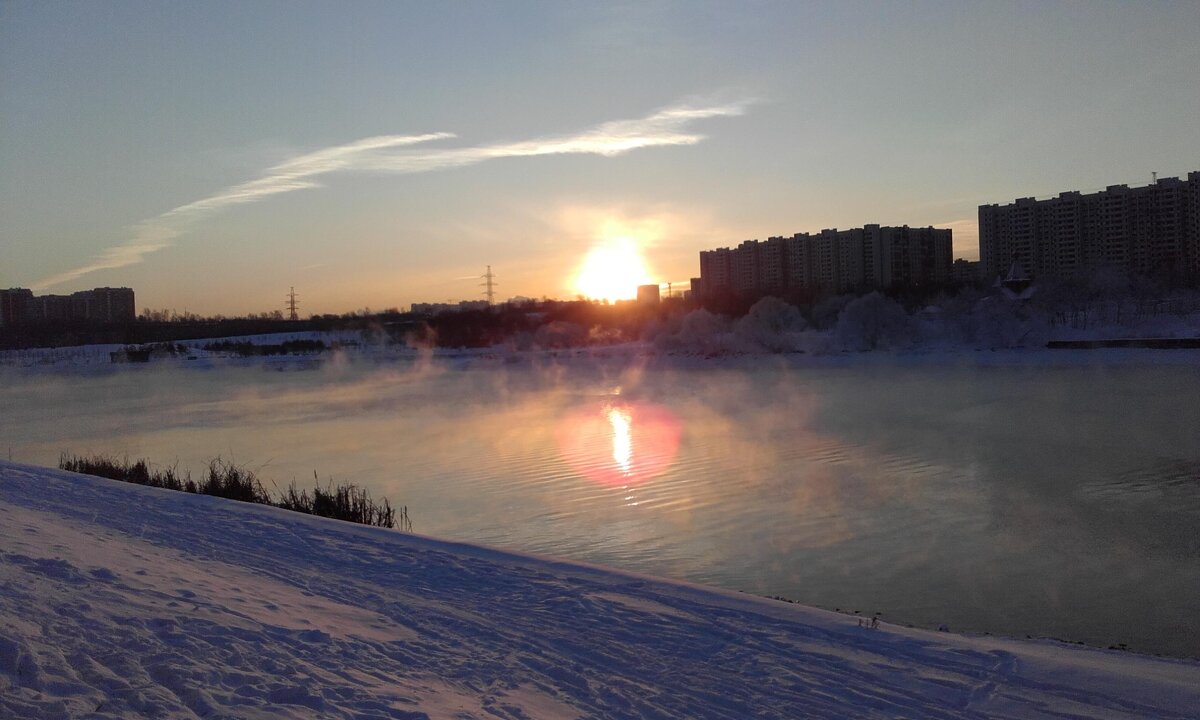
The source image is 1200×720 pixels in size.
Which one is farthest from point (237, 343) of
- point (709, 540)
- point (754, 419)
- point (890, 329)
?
point (709, 540)

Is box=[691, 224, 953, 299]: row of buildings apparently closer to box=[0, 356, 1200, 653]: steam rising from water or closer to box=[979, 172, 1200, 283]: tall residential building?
box=[979, 172, 1200, 283]: tall residential building

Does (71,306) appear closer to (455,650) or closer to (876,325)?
(876,325)

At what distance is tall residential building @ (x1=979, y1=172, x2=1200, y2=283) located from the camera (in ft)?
206

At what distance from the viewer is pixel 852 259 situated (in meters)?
84.9

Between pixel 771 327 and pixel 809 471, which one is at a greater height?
pixel 771 327

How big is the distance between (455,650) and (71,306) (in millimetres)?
128733

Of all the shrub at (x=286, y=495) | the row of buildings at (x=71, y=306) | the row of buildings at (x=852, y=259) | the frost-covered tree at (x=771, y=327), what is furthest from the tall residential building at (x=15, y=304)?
the shrub at (x=286, y=495)

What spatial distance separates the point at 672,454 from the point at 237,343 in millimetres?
55635

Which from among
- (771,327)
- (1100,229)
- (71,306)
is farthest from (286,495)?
(71,306)

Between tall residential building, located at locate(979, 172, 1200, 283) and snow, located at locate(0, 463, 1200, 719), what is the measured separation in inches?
2311

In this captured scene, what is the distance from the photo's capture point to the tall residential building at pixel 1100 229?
2469 inches

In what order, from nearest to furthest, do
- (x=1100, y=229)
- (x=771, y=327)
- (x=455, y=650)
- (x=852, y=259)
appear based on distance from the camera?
(x=455, y=650)
(x=771, y=327)
(x=1100, y=229)
(x=852, y=259)

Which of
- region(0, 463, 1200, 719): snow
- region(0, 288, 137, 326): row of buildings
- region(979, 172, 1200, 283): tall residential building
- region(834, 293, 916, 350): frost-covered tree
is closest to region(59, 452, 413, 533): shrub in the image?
region(0, 463, 1200, 719): snow

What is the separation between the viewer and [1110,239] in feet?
220
